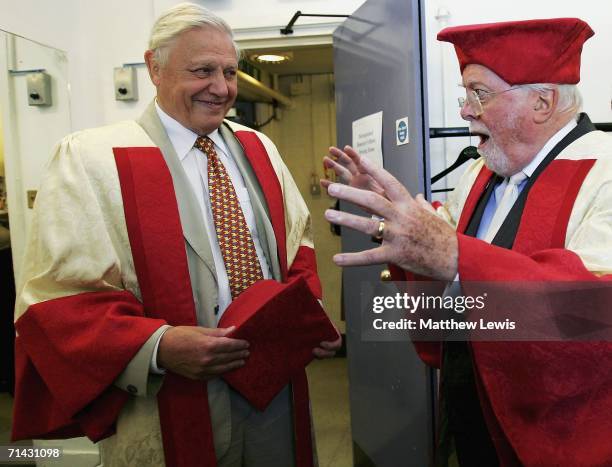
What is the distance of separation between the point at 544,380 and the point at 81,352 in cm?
98

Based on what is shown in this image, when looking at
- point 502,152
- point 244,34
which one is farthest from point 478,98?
point 244,34

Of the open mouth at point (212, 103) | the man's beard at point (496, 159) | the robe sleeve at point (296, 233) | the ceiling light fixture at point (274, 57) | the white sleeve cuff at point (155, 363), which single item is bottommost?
the white sleeve cuff at point (155, 363)

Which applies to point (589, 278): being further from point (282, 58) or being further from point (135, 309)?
point (282, 58)

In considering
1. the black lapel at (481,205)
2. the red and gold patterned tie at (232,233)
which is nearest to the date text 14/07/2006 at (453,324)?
the black lapel at (481,205)

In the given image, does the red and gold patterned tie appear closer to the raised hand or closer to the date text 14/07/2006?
the date text 14/07/2006

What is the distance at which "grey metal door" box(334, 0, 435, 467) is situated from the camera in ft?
6.61

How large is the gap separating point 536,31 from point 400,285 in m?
0.67

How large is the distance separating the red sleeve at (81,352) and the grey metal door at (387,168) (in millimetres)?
1283

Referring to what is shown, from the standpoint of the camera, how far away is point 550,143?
4.02 feet

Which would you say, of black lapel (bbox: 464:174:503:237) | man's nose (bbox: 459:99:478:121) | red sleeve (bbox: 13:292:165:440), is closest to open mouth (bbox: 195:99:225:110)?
red sleeve (bbox: 13:292:165:440)

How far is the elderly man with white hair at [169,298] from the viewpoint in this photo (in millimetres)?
1186

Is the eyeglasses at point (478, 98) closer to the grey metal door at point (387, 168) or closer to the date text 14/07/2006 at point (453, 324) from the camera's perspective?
the date text 14/07/2006 at point (453, 324)

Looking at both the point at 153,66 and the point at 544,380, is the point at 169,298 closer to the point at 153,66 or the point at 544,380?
the point at 153,66

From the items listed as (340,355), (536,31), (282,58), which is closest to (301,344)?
(536,31)
